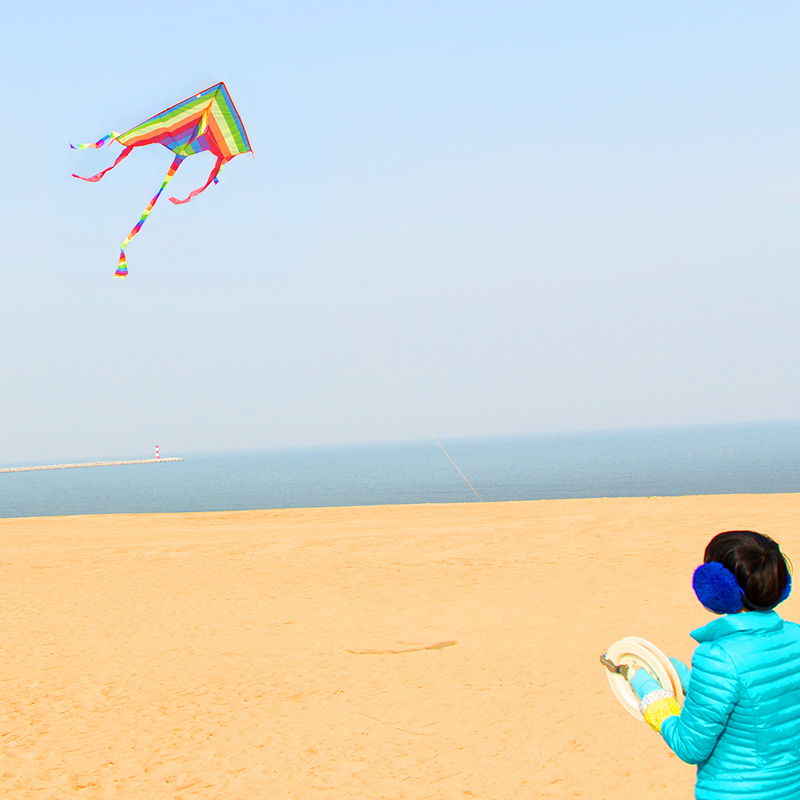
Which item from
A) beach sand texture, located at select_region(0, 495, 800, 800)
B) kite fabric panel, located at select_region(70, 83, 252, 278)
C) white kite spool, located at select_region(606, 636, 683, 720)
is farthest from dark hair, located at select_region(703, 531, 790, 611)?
kite fabric panel, located at select_region(70, 83, 252, 278)

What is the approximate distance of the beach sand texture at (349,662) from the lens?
16.8ft

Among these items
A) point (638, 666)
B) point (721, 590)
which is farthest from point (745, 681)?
point (638, 666)

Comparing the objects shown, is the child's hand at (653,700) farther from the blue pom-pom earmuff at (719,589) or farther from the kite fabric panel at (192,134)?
the kite fabric panel at (192,134)

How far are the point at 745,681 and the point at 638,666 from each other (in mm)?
533

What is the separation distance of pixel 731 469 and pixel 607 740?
62346mm

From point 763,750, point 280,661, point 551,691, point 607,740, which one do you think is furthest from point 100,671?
point 763,750

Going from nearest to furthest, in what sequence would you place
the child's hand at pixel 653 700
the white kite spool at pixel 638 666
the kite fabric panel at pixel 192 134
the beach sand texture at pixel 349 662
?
the child's hand at pixel 653 700, the white kite spool at pixel 638 666, the beach sand texture at pixel 349 662, the kite fabric panel at pixel 192 134

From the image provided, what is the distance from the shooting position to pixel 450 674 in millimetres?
7094


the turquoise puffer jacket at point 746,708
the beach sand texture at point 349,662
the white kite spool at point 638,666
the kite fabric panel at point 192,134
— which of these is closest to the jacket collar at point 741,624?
the turquoise puffer jacket at point 746,708

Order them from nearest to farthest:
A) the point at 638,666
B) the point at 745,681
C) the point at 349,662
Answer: the point at 745,681 < the point at 638,666 < the point at 349,662

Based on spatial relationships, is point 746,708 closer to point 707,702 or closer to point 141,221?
point 707,702

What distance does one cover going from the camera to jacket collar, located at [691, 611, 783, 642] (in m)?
1.82

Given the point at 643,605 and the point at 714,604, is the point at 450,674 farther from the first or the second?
the point at 714,604

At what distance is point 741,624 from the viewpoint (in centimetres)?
182
